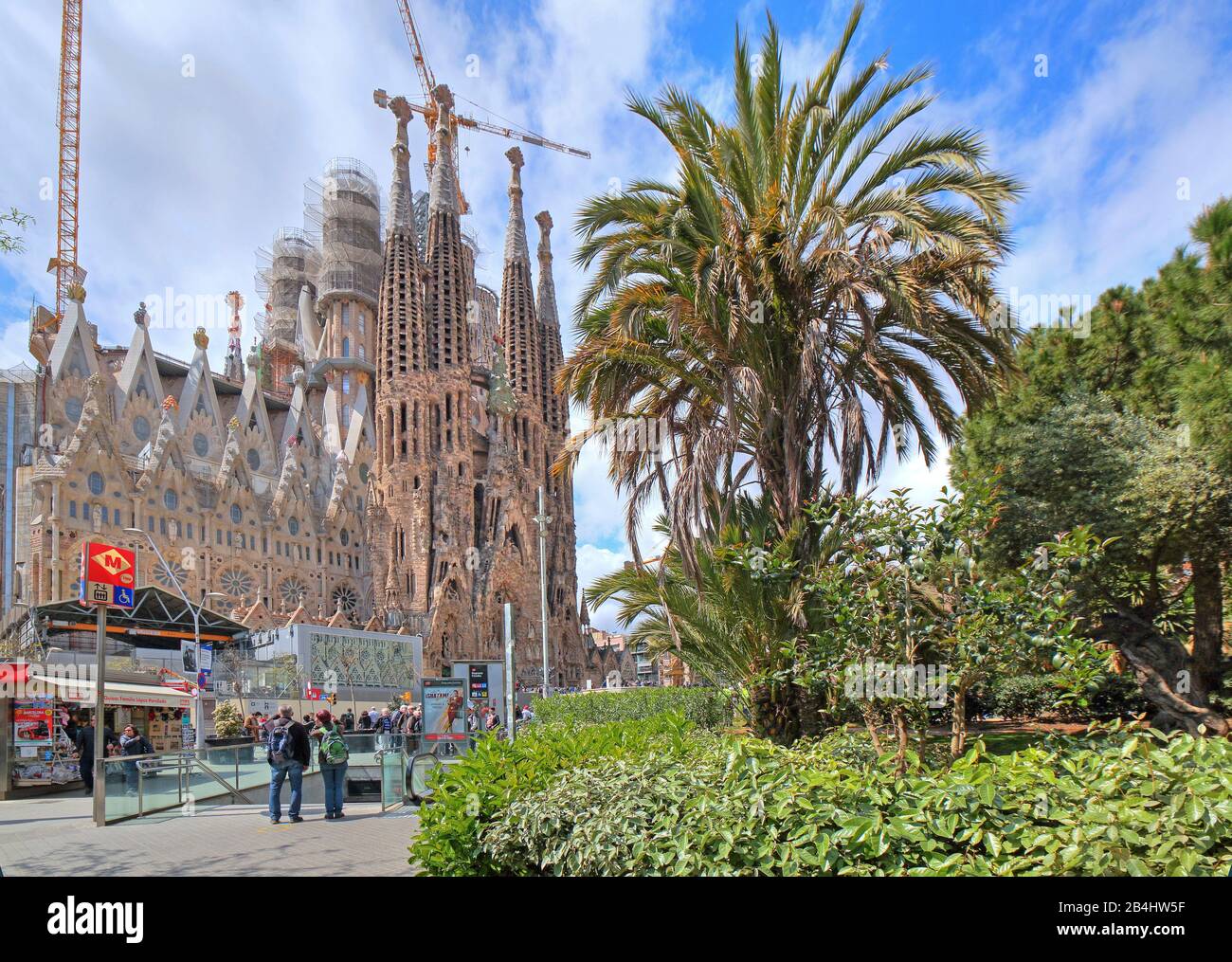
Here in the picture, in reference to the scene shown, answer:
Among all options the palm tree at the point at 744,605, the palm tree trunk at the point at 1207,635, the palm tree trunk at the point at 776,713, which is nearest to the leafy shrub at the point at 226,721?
the palm tree at the point at 744,605

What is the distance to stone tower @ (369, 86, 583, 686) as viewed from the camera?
61562mm

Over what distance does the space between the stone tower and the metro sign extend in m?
45.7

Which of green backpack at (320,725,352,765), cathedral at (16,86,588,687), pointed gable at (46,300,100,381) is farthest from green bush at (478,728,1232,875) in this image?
pointed gable at (46,300,100,381)

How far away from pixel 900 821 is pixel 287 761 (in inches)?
376

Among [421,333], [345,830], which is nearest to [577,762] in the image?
[345,830]

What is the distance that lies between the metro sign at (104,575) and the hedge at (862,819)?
919 cm

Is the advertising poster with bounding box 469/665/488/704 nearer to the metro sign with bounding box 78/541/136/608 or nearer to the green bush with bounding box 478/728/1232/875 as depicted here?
the metro sign with bounding box 78/541/136/608

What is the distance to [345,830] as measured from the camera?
10312mm

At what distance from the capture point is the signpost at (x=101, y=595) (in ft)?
37.0

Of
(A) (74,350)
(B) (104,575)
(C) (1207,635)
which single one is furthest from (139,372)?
(C) (1207,635)

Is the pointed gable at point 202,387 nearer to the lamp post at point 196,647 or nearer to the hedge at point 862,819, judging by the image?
the lamp post at point 196,647

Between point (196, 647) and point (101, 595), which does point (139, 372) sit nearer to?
point (196, 647)
